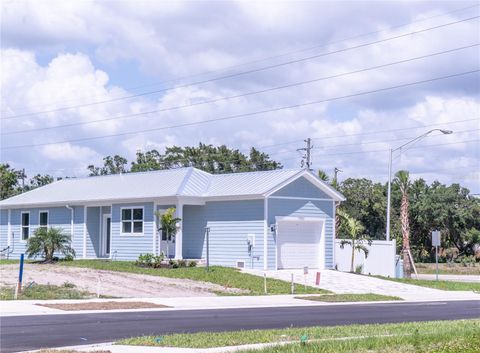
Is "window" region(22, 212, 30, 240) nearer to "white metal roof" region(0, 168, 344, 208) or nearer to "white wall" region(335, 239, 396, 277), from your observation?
"white metal roof" region(0, 168, 344, 208)

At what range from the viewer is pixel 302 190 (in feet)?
124

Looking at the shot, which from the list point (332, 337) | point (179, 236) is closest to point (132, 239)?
point (179, 236)

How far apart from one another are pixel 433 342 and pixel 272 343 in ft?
8.38

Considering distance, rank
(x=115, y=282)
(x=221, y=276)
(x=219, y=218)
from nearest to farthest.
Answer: (x=115, y=282) → (x=221, y=276) → (x=219, y=218)

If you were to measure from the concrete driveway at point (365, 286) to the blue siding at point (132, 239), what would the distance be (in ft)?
20.8

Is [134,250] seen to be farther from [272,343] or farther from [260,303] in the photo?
[272,343]

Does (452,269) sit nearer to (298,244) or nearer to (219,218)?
(298,244)

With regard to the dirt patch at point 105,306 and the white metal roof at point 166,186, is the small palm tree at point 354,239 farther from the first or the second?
the dirt patch at point 105,306

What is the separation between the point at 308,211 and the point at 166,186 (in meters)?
6.99

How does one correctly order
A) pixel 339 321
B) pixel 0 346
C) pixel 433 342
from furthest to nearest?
1. pixel 339 321
2. pixel 0 346
3. pixel 433 342

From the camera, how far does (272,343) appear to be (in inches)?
517

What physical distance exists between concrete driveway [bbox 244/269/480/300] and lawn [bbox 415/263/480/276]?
18.8m

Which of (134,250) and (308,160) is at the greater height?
(308,160)

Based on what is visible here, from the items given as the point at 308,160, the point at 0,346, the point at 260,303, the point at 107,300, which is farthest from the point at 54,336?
the point at 308,160
